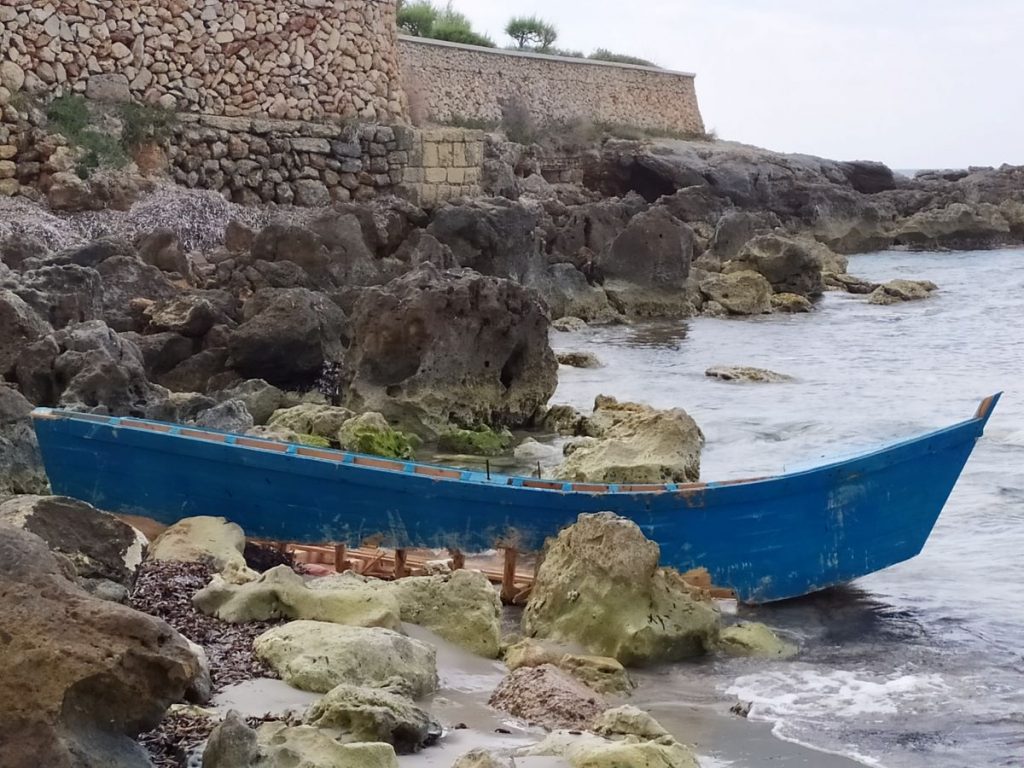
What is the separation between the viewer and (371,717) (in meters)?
4.07

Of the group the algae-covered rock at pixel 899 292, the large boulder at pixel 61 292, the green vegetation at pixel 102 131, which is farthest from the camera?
the algae-covered rock at pixel 899 292

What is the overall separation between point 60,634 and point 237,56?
1795cm

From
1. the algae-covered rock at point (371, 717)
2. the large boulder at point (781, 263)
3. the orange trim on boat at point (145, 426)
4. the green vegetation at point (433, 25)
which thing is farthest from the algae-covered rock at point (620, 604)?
the green vegetation at point (433, 25)

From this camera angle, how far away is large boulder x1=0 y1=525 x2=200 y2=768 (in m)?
3.13

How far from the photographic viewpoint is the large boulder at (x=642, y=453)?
7777 millimetres

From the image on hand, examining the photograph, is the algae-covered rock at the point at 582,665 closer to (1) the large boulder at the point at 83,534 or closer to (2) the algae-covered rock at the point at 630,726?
(2) the algae-covered rock at the point at 630,726

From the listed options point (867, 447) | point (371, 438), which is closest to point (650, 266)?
point (867, 447)

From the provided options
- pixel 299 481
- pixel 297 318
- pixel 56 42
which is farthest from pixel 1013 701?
pixel 56 42

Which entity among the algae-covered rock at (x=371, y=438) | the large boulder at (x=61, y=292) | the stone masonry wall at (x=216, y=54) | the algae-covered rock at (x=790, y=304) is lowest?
the algae-covered rock at (x=371, y=438)

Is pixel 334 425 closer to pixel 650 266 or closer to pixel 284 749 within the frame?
pixel 284 749

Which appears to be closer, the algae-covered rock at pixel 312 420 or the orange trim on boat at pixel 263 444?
the orange trim on boat at pixel 263 444

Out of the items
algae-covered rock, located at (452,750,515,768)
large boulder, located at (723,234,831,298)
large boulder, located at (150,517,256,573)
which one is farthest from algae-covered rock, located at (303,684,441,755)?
large boulder, located at (723,234,831,298)

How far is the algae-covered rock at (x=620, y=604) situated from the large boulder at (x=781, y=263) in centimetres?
1806

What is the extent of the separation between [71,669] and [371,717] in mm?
1111
